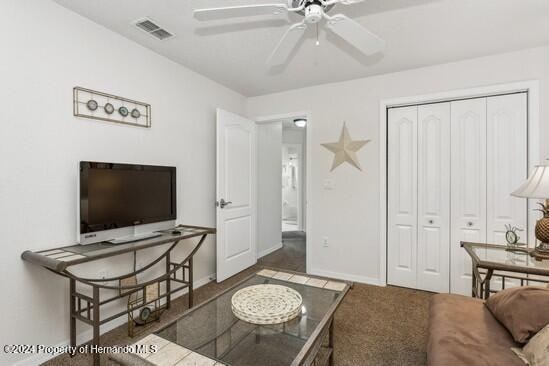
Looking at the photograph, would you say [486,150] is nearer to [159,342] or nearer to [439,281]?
[439,281]

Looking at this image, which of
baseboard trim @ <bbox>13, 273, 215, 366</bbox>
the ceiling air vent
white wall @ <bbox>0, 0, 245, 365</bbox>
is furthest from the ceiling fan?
baseboard trim @ <bbox>13, 273, 215, 366</bbox>

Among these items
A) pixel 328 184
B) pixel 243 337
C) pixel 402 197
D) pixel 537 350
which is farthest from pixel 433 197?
pixel 243 337

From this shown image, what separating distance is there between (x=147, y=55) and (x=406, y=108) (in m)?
2.79

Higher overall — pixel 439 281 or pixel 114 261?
pixel 114 261

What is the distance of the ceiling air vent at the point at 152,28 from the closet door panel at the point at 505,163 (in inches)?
124

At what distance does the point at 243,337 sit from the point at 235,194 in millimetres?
2196

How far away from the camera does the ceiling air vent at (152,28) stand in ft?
7.01

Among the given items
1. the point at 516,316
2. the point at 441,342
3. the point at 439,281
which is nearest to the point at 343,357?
the point at 441,342

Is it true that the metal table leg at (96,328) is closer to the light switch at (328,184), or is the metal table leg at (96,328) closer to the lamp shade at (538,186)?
the light switch at (328,184)

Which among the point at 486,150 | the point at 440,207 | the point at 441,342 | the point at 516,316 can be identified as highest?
the point at 486,150

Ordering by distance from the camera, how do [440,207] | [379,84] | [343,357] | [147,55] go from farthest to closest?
[379,84]
[440,207]
[147,55]
[343,357]

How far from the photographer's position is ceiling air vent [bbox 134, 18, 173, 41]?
2138 mm

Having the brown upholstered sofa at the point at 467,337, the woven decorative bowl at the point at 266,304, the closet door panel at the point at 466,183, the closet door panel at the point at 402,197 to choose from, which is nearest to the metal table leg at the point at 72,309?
→ the woven decorative bowl at the point at 266,304

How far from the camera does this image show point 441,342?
128 centimetres
